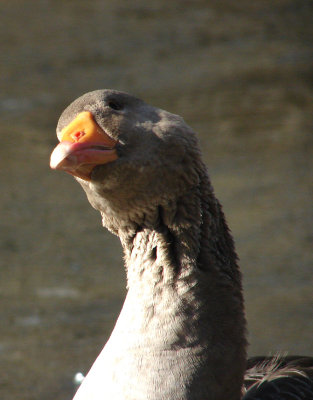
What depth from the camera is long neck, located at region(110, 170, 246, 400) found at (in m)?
3.15

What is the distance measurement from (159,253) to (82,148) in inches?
22.4

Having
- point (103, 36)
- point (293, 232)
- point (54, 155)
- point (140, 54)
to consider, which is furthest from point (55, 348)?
point (103, 36)

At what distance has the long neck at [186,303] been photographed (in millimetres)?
3152

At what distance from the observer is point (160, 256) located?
3.28 meters

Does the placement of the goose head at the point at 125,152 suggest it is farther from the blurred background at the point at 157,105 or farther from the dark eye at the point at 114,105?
the blurred background at the point at 157,105

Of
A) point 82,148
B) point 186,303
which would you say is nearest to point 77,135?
point 82,148

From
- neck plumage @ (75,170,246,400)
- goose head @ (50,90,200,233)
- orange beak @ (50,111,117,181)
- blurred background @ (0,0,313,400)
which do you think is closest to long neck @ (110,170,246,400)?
neck plumage @ (75,170,246,400)

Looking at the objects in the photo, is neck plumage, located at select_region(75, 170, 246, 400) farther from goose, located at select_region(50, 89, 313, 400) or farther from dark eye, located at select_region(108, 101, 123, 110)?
dark eye, located at select_region(108, 101, 123, 110)

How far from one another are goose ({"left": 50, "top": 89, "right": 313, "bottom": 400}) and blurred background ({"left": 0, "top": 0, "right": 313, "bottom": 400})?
2.16m

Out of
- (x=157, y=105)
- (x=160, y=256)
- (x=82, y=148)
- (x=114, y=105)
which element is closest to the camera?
(x=82, y=148)

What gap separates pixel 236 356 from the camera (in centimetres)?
326

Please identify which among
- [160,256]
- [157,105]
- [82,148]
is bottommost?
[160,256]

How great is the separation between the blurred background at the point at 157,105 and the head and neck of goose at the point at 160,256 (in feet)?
7.08

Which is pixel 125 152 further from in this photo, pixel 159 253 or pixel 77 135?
pixel 159 253
